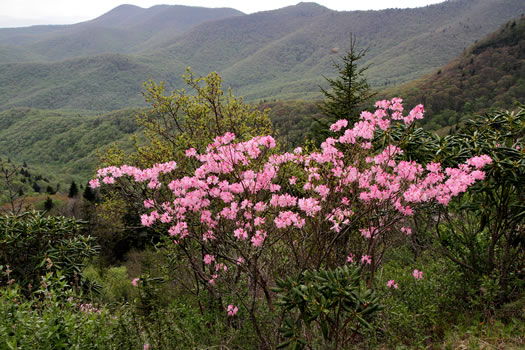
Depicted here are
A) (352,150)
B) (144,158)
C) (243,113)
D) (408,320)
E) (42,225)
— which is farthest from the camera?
(243,113)

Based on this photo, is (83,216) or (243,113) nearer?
(243,113)

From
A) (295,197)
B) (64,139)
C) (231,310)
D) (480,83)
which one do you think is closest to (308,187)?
(295,197)

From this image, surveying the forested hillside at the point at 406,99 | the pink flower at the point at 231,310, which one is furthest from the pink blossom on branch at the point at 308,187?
the forested hillside at the point at 406,99

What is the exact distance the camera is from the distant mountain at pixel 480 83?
79.5 m

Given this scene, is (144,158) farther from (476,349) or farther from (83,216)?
(83,216)

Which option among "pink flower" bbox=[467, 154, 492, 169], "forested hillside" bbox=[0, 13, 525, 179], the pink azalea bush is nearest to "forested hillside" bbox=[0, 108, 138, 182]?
"forested hillside" bbox=[0, 13, 525, 179]

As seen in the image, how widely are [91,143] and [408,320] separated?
157823 mm

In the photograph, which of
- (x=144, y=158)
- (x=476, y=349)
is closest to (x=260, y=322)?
(x=476, y=349)

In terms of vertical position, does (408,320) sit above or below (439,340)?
above

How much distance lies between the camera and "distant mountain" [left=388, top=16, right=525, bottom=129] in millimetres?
79500

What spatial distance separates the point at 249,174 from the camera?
15.9ft

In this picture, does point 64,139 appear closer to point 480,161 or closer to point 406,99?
point 406,99

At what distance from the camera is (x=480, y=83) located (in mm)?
92625

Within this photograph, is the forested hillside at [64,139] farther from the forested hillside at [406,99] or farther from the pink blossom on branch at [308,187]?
the pink blossom on branch at [308,187]
